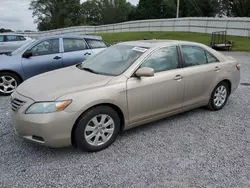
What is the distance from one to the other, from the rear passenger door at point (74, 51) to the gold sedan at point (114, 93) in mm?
2472

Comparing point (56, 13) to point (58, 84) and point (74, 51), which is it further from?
point (58, 84)

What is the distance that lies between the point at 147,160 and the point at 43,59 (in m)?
4.35

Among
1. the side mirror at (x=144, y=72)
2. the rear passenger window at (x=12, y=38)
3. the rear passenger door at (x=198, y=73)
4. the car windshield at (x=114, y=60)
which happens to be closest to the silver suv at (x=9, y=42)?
the rear passenger window at (x=12, y=38)

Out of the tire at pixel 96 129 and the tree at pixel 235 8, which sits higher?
the tree at pixel 235 8

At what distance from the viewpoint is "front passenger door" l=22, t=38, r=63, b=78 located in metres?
6.07

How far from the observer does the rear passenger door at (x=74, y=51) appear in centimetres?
661

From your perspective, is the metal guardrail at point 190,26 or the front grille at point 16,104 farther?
the metal guardrail at point 190,26

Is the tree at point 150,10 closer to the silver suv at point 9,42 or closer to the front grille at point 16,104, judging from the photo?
the silver suv at point 9,42

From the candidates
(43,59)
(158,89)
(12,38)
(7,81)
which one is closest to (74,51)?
(43,59)

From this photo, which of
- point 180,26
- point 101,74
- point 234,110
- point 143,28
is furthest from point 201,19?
point 101,74

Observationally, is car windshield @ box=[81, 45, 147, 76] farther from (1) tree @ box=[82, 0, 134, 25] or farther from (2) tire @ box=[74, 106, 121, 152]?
(1) tree @ box=[82, 0, 134, 25]

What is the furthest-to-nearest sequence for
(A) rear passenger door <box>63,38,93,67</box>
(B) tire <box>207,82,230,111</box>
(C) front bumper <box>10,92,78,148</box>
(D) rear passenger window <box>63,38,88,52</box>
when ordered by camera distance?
(D) rear passenger window <box>63,38,88,52</box>, (A) rear passenger door <box>63,38,93,67</box>, (B) tire <box>207,82,230,111</box>, (C) front bumper <box>10,92,78,148</box>

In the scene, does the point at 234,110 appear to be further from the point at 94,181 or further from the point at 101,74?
the point at 94,181

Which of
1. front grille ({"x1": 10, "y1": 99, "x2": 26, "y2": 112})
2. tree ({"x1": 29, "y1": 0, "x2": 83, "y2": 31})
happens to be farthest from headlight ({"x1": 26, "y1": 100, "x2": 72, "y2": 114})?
tree ({"x1": 29, "y1": 0, "x2": 83, "y2": 31})
